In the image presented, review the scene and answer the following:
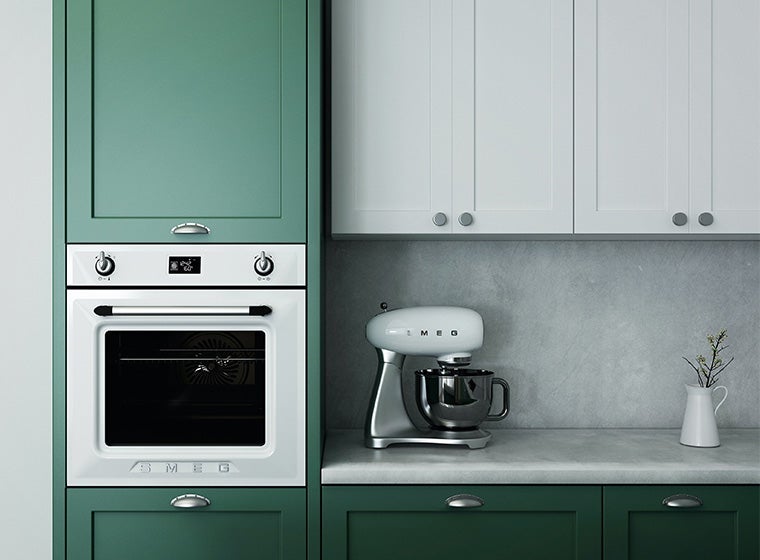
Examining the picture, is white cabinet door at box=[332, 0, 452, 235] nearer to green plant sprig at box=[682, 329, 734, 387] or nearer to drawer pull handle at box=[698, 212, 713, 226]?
drawer pull handle at box=[698, 212, 713, 226]

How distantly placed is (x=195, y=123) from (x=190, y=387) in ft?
2.41

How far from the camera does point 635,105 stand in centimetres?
224

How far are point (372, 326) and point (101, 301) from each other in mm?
820

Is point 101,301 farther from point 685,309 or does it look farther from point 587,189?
point 685,309

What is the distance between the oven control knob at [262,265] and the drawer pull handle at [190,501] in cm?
63

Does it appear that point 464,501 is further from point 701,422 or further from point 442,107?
point 442,107

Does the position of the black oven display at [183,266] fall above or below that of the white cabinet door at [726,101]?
below

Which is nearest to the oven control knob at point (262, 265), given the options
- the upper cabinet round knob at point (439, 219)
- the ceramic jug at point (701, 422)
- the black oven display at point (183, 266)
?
the black oven display at point (183, 266)

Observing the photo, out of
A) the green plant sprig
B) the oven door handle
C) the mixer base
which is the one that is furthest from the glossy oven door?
the green plant sprig

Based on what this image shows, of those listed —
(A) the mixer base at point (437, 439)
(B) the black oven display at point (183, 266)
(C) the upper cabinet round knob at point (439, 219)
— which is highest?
(C) the upper cabinet round knob at point (439, 219)

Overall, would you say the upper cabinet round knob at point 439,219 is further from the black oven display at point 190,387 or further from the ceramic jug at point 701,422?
the ceramic jug at point 701,422

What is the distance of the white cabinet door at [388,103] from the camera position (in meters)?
2.21

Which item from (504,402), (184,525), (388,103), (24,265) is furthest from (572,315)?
(24,265)

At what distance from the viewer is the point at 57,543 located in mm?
2006
